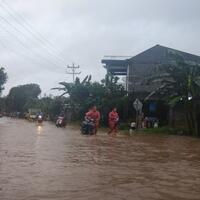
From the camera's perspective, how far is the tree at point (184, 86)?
30.1m

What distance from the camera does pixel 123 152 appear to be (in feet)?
53.5

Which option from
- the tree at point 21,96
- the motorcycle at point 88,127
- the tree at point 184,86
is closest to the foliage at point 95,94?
the tree at point 184,86

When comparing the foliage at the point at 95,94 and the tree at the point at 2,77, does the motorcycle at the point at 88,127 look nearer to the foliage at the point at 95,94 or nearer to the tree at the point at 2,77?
the foliage at the point at 95,94

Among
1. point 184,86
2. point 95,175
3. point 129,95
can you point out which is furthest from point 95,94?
point 95,175

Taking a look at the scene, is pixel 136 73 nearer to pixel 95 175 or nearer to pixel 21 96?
pixel 95 175

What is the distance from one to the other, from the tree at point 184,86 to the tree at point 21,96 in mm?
63626

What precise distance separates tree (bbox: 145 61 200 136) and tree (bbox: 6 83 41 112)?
Result: 63626 millimetres

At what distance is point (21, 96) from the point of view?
3856 inches

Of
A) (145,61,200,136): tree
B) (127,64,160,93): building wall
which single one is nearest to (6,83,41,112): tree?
(127,64,160,93): building wall

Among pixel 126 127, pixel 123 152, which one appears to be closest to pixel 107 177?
pixel 123 152

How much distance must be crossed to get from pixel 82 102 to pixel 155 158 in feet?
101

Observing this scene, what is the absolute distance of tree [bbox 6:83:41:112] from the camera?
316 ft

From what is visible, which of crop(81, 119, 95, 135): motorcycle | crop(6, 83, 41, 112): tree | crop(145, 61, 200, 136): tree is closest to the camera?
crop(81, 119, 95, 135): motorcycle

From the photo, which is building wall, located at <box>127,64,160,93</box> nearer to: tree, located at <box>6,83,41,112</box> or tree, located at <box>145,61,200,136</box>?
tree, located at <box>145,61,200,136</box>
